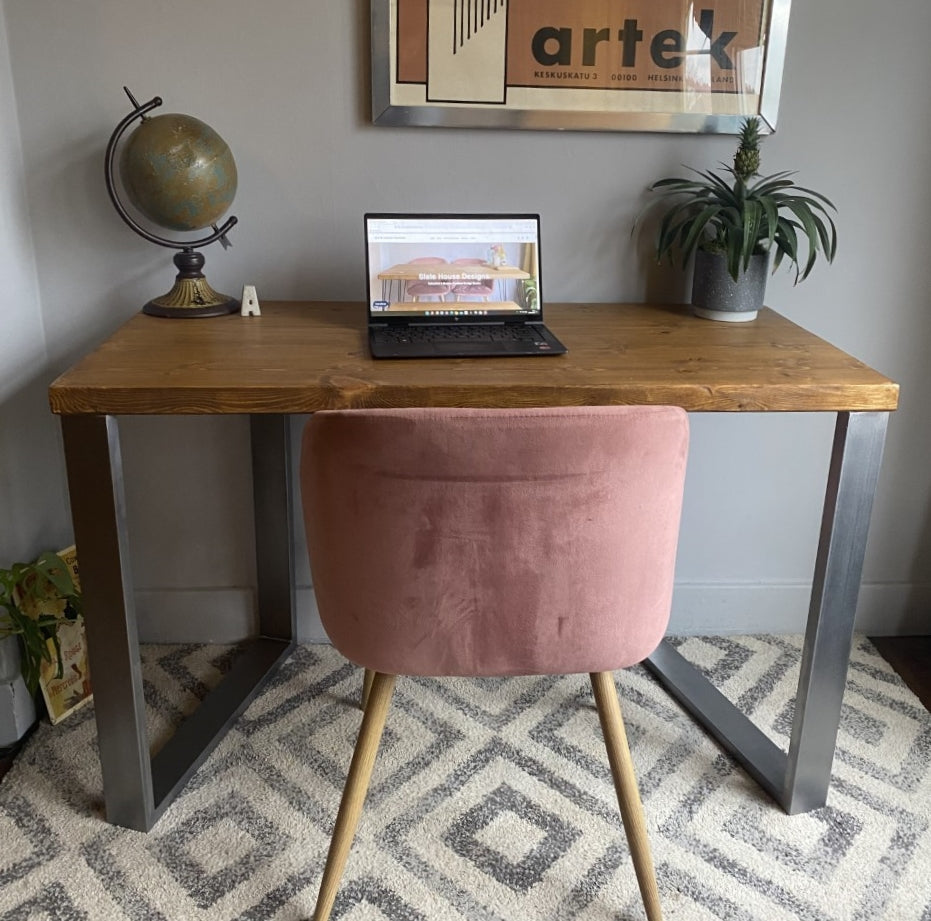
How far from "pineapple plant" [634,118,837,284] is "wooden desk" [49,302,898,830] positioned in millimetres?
136

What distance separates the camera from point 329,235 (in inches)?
68.4

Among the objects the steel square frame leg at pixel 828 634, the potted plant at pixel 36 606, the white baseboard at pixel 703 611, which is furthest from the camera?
the white baseboard at pixel 703 611

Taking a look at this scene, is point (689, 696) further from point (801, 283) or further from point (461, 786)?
point (801, 283)

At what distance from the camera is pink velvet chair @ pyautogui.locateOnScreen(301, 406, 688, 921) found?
0.98 m

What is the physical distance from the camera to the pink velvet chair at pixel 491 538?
984 millimetres

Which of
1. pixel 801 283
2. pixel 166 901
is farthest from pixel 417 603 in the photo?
pixel 801 283

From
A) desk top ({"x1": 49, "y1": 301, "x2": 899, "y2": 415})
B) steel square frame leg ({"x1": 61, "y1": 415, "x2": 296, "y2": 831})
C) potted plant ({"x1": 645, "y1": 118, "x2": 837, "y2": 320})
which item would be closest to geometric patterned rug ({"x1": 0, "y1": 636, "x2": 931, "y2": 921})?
steel square frame leg ({"x1": 61, "y1": 415, "x2": 296, "y2": 831})

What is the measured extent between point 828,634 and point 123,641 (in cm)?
111

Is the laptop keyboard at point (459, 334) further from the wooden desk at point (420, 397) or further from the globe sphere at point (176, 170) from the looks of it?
the globe sphere at point (176, 170)

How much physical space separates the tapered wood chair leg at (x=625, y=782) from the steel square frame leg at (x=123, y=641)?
2.35ft

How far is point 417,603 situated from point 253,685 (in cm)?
84

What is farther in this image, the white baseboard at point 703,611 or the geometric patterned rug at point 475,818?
the white baseboard at point 703,611

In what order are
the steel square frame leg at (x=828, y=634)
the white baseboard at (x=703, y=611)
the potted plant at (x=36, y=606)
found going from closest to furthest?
the steel square frame leg at (x=828, y=634) < the potted plant at (x=36, y=606) < the white baseboard at (x=703, y=611)

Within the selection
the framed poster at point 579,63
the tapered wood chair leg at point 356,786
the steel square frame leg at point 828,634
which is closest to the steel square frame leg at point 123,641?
the tapered wood chair leg at point 356,786
